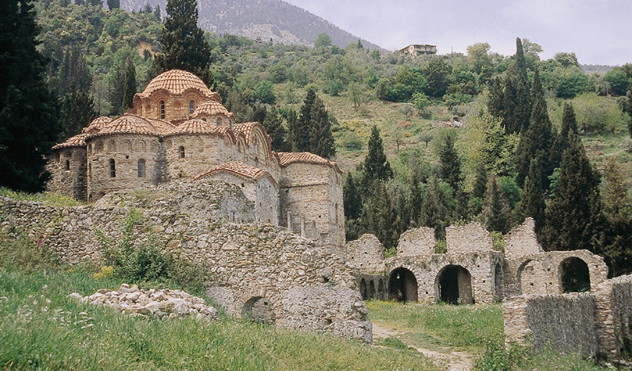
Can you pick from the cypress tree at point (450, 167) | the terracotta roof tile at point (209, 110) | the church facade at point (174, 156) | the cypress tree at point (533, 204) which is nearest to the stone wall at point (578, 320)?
the church facade at point (174, 156)

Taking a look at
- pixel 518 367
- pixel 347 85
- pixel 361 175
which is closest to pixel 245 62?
pixel 347 85

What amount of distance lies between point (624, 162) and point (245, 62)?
231ft

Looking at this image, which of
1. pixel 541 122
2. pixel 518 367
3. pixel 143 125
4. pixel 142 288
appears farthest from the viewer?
pixel 541 122

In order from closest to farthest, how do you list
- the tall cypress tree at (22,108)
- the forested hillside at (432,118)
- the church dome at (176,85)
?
the tall cypress tree at (22,108) < the church dome at (176,85) < the forested hillside at (432,118)

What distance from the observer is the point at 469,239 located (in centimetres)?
3120

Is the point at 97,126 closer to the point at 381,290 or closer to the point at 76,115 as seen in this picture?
the point at 76,115

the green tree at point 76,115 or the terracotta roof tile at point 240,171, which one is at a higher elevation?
the green tree at point 76,115

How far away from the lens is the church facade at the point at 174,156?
2378cm

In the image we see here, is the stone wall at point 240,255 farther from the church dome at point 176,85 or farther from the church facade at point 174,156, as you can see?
the church dome at point 176,85

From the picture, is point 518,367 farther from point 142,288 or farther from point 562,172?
point 562,172

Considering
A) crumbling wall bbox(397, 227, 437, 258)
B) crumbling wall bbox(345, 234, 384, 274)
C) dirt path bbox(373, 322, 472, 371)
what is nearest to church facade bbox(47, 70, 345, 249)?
crumbling wall bbox(345, 234, 384, 274)

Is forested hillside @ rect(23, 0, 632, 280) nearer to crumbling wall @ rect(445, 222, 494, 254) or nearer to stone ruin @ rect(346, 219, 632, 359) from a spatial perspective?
stone ruin @ rect(346, 219, 632, 359)

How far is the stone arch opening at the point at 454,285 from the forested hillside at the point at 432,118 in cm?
498

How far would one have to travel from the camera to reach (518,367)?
1086 centimetres
